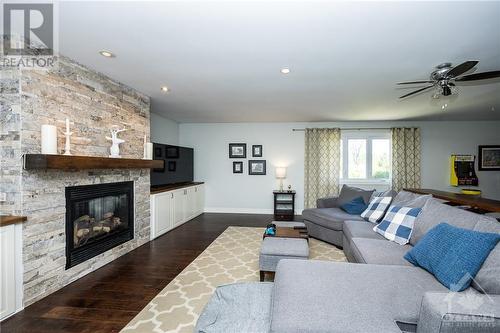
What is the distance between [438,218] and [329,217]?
5.99 feet

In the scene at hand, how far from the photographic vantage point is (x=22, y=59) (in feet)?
7.36

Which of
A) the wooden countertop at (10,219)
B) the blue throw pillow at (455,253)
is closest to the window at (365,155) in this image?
the blue throw pillow at (455,253)

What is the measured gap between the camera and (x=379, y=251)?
2.34 metres

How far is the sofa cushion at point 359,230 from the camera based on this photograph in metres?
2.93

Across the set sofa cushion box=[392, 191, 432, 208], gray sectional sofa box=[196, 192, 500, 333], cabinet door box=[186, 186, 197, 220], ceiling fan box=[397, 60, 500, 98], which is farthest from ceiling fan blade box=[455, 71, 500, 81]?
cabinet door box=[186, 186, 197, 220]

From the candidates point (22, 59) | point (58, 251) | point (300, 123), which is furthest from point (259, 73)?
point (300, 123)

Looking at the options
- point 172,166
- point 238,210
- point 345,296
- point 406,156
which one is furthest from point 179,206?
point 406,156

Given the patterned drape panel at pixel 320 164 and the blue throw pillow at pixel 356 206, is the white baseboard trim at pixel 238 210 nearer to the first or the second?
the patterned drape panel at pixel 320 164

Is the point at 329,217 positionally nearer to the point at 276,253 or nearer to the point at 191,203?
the point at 276,253

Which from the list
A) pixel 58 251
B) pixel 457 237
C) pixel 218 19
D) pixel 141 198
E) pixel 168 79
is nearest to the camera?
pixel 457 237

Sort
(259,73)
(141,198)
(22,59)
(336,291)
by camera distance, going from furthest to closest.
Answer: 1. (141,198)
2. (259,73)
3. (22,59)
4. (336,291)

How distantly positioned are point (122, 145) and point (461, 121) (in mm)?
7366

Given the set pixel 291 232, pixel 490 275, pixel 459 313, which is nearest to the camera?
pixel 459 313

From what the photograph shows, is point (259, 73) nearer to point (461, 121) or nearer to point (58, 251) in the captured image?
point (58, 251)
